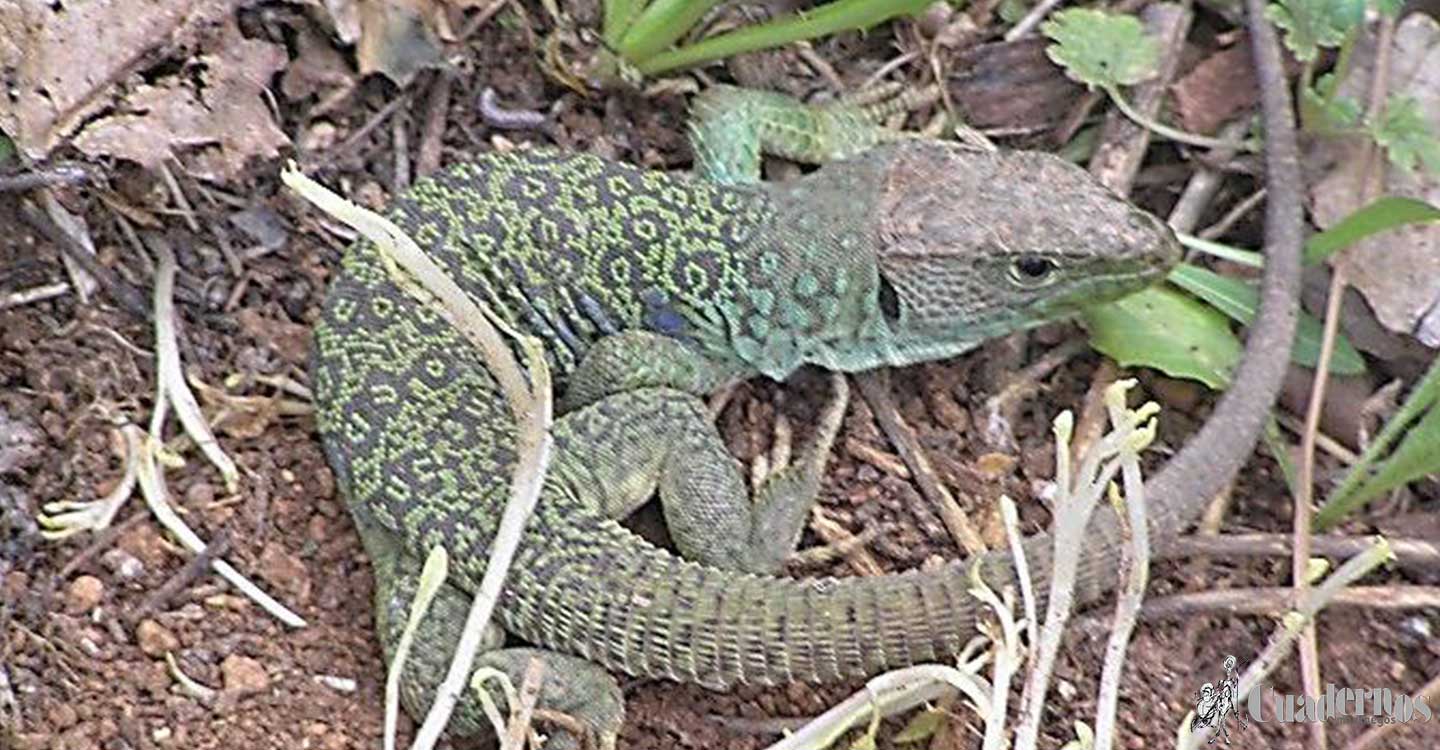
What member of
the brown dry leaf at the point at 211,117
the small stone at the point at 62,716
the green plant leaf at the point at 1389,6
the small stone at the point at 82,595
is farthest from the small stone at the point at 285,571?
the green plant leaf at the point at 1389,6

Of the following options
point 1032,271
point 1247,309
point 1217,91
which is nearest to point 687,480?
point 1032,271

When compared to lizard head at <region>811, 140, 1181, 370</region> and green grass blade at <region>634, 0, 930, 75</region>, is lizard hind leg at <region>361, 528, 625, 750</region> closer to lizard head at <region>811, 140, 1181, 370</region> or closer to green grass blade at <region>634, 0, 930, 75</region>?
lizard head at <region>811, 140, 1181, 370</region>

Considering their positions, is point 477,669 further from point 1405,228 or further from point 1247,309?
point 1405,228

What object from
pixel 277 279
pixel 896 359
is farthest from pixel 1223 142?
pixel 277 279

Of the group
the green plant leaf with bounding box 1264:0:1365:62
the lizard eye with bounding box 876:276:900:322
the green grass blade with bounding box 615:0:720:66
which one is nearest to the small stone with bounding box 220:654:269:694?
the lizard eye with bounding box 876:276:900:322

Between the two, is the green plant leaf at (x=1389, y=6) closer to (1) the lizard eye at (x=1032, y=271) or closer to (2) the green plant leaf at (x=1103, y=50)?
→ (2) the green plant leaf at (x=1103, y=50)
